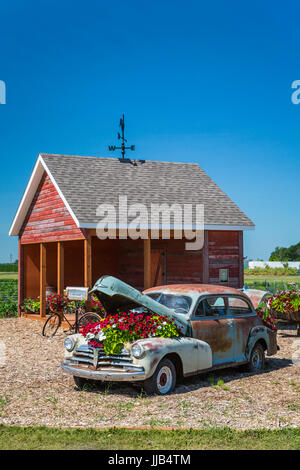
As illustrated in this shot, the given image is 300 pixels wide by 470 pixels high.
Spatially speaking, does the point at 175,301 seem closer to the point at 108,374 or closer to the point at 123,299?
the point at 123,299

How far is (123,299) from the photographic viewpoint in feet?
29.3

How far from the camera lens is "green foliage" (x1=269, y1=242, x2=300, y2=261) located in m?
149

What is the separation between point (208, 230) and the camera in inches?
728

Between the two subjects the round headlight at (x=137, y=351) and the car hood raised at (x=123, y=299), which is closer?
the round headlight at (x=137, y=351)

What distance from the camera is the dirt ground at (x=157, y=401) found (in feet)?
23.0

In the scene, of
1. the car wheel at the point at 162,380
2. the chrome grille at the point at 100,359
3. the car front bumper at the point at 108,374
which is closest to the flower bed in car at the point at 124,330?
the chrome grille at the point at 100,359

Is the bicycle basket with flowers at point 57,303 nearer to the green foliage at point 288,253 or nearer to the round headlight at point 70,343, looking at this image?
the round headlight at point 70,343

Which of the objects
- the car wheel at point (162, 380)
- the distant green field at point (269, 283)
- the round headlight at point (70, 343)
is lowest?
the distant green field at point (269, 283)

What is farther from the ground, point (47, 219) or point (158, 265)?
point (47, 219)

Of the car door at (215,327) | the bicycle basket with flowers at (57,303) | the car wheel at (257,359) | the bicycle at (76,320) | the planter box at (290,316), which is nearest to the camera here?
the car door at (215,327)

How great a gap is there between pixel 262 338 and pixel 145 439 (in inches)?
192

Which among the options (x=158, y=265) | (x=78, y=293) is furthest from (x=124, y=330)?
(x=158, y=265)

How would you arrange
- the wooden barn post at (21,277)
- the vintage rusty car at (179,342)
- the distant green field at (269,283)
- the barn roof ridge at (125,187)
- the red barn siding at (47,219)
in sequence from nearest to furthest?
1. the vintage rusty car at (179,342)
2. the red barn siding at (47,219)
3. the barn roof ridge at (125,187)
4. the wooden barn post at (21,277)
5. the distant green field at (269,283)

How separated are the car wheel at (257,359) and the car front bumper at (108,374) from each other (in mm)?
3045
